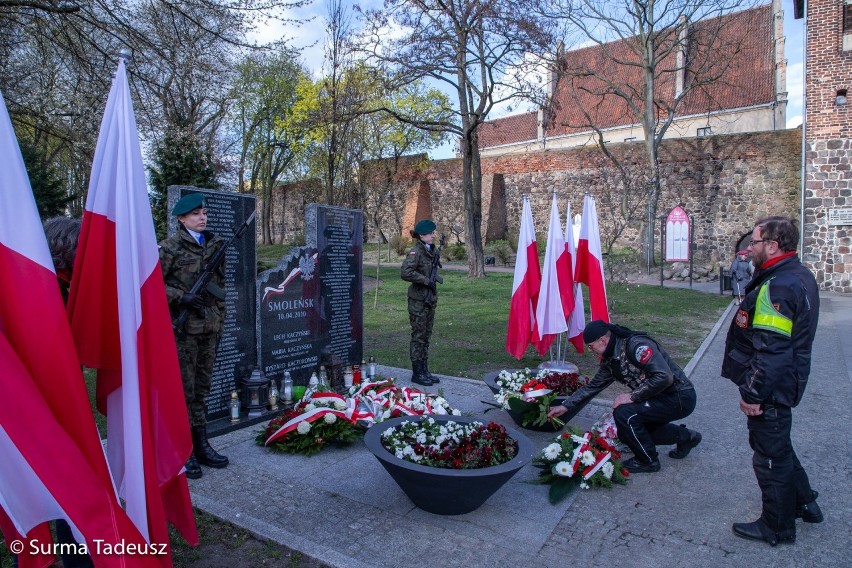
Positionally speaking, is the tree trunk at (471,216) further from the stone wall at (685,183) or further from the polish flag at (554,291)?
the polish flag at (554,291)

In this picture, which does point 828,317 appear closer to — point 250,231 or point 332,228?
point 332,228

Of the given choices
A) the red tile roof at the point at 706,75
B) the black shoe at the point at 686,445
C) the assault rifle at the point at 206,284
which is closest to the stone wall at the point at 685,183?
the red tile roof at the point at 706,75

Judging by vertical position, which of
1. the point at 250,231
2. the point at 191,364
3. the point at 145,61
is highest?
the point at 145,61

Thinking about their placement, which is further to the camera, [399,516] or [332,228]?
[332,228]

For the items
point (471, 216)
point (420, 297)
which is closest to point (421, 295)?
point (420, 297)

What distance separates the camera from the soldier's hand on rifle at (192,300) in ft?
13.9

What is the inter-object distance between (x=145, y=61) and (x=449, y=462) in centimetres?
813

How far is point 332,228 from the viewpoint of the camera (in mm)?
6891

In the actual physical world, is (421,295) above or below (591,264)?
below

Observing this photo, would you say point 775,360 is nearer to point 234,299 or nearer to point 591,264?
point 591,264

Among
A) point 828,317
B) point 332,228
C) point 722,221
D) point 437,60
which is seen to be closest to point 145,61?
point 332,228

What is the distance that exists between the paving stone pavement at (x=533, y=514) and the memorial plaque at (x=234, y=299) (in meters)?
0.57

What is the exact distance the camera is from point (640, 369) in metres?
4.39

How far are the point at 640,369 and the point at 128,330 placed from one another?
3.44 metres
